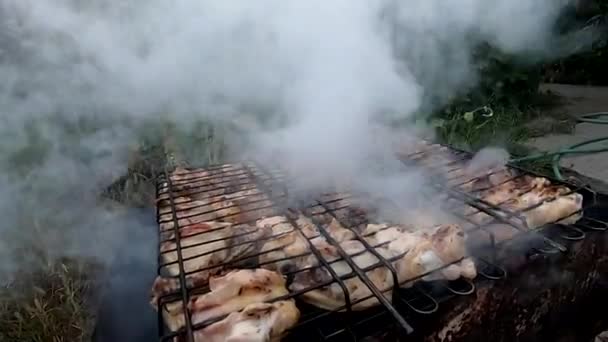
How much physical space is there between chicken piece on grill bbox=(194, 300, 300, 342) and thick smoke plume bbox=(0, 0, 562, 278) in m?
1.03

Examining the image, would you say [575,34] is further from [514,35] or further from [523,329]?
[523,329]

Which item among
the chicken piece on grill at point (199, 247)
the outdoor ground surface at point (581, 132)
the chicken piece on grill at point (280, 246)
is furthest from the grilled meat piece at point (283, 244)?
the outdoor ground surface at point (581, 132)

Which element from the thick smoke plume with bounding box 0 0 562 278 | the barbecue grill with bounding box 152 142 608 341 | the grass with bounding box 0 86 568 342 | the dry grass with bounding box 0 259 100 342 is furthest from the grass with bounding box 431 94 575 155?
the dry grass with bounding box 0 259 100 342

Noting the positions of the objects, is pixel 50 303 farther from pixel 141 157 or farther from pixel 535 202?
pixel 535 202

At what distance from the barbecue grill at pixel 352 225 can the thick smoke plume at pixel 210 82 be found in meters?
0.20

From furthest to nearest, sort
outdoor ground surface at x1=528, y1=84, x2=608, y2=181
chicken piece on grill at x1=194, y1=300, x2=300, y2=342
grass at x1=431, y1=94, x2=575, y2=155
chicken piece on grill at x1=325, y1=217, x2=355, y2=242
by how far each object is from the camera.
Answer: grass at x1=431, y1=94, x2=575, y2=155, outdoor ground surface at x1=528, y1=84, x2=608, y2=181, chicken piece on grill at x1=325, y1=217, x2=355, y2=242, chicken piece on grill at x1=194, y1=300, x2=300, y2=342

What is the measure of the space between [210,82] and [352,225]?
1152mm

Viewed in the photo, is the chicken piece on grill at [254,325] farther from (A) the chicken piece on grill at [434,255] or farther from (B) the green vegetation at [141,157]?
(B) the green vegetation at [141,157]

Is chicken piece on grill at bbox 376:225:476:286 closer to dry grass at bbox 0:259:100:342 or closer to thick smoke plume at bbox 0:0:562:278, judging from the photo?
thick smoke plume at bbox 0:0:562:278

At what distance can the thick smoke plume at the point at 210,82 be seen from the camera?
2072 mm

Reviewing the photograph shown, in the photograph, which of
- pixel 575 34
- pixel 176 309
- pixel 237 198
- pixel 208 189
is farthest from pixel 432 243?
pixel 575 34

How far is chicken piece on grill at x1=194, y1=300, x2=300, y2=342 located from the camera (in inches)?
42.4

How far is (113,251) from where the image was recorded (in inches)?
82.2

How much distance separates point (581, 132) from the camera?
588 centimetres
